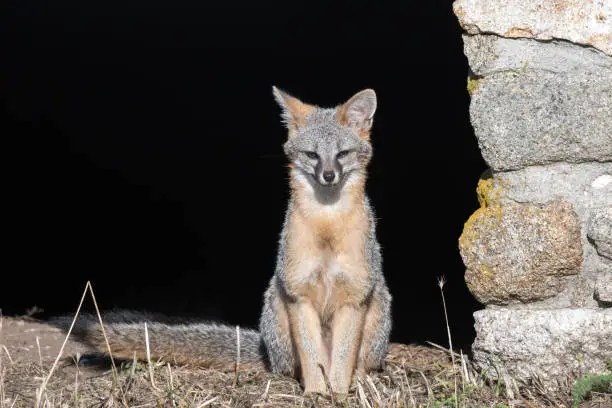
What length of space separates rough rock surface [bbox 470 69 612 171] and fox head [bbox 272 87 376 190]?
0.86m

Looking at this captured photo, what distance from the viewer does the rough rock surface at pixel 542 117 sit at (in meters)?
4.03

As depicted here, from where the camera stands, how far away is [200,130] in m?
11.2

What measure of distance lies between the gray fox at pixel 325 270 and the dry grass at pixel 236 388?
0.57ft

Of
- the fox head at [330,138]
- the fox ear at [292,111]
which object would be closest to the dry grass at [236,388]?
the fox head at [330,138]

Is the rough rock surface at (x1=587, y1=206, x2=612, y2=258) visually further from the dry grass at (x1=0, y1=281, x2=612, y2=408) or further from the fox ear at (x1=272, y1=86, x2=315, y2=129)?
the fox ear at (x1=272, y1=86, x2=315, y2=129)

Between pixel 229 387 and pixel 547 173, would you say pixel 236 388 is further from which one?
pixel 547 173

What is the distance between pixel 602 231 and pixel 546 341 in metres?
0.64

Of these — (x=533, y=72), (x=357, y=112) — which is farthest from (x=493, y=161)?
(x=357, y=112)

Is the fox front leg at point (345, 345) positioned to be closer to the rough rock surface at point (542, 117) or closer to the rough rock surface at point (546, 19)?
the rough rock surface at point (542, 117)

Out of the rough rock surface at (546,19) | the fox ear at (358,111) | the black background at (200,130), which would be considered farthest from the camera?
the black background at (200,130)

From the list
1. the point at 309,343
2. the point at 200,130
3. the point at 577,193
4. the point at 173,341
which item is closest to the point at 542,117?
the point at 577,193

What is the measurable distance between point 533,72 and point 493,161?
0.49 meters

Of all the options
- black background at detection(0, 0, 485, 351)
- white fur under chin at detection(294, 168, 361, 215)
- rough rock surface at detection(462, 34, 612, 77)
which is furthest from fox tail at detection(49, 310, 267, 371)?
black background at detection(0, 0, 485, 351)

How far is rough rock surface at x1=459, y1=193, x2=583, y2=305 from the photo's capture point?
4098mm
